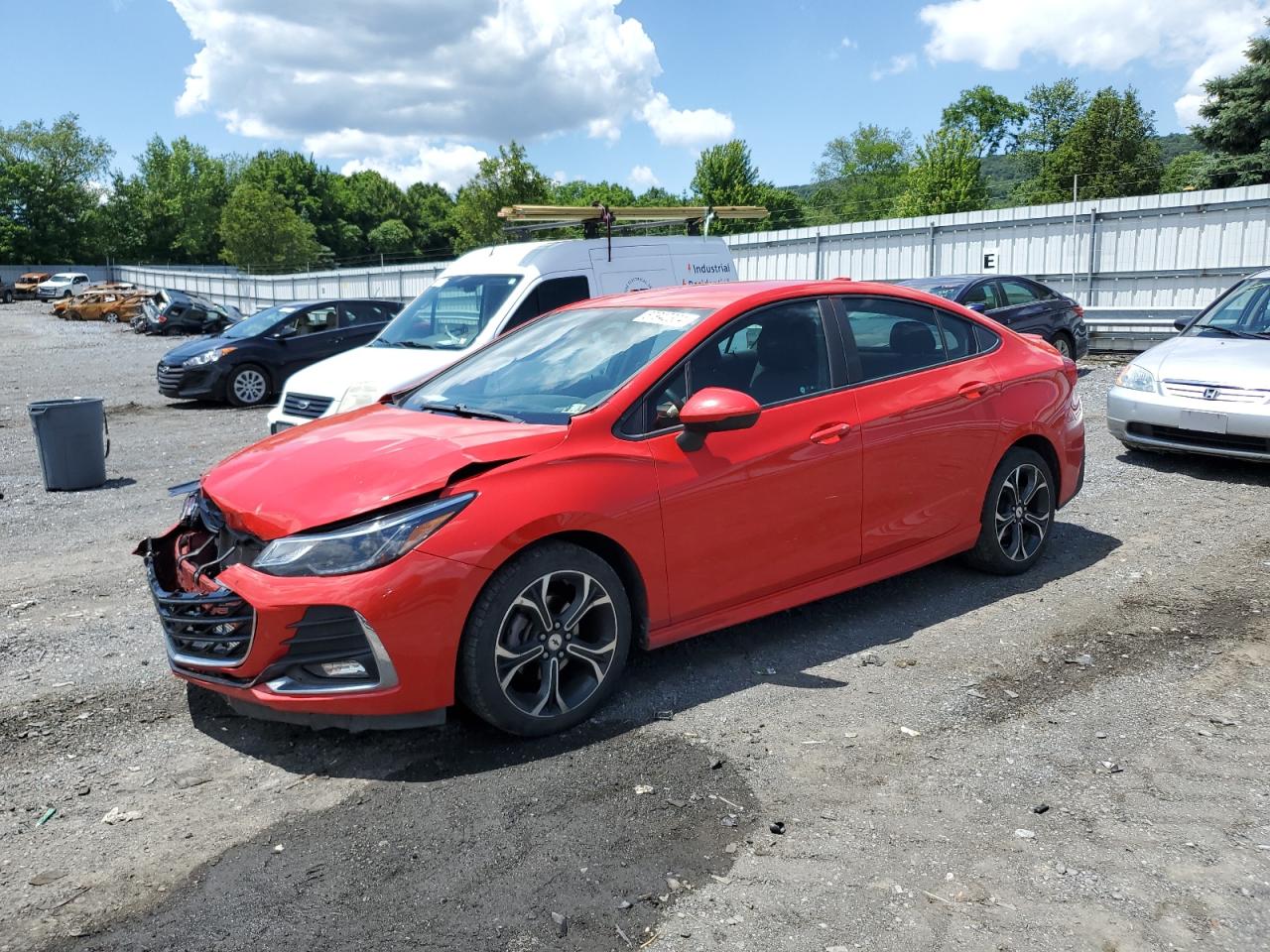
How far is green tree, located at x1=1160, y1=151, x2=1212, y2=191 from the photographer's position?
37.5 m

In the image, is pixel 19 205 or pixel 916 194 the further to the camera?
pixel 19 205

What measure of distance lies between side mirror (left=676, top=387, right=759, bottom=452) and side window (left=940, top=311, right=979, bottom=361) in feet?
5.77

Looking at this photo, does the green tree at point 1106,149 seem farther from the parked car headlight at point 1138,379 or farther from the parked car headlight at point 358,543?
the parked car headlight at point 358,543

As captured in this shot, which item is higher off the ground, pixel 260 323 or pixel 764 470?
pixel 764 470

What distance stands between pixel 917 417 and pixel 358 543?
2.80 metres

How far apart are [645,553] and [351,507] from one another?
3.75ft

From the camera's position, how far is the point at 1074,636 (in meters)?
5.05

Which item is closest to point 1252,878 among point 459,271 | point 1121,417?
point 1121,417

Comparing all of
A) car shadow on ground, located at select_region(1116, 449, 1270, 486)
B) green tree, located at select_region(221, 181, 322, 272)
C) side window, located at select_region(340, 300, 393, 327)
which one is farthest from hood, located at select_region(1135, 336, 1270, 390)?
green tree, located at select_region(221, 181, 322, 272)

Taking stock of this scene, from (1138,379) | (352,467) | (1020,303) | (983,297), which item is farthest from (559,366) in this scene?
(1020,303)

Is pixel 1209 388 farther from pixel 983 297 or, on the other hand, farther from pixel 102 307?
pixel 102 307

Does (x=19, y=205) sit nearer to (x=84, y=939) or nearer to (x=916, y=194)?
(x=916, y=194)

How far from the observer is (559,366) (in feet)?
15.9

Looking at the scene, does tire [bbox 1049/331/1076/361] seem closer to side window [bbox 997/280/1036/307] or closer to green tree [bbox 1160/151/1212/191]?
side window [bbox 997/280/1036/307]
